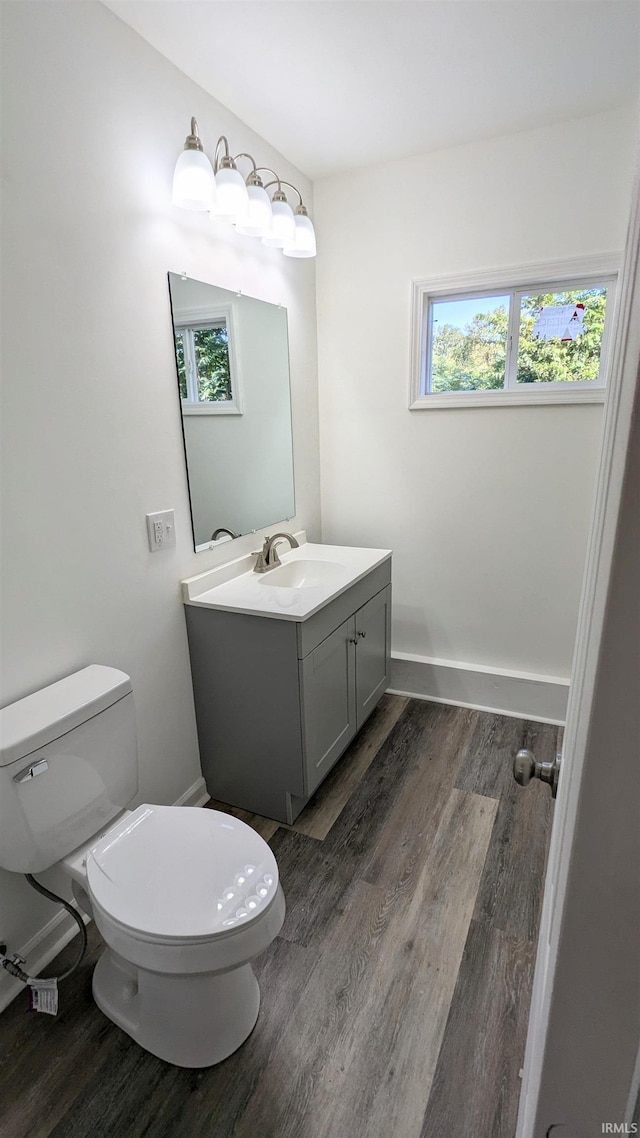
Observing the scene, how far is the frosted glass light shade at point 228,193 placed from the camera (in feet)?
5.40

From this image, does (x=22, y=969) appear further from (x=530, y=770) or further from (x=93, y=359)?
(x=93, y=359)

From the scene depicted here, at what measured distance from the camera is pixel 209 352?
1.88 meters

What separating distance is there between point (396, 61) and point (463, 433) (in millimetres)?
1311

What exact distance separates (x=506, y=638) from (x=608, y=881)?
2.33m

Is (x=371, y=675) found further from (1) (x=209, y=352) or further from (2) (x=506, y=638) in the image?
(1) (x=209, y=352)

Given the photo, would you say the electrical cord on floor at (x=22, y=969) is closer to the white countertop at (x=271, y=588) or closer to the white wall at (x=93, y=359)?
the white wall at (x=93, y=359)

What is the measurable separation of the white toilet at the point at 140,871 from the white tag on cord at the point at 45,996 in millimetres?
100

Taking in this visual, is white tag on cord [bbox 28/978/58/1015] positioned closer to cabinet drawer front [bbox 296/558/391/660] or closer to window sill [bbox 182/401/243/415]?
cabinet drawer front [bbox 296/558/391/660]

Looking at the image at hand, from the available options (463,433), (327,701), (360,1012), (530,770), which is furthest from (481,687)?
(530,770)

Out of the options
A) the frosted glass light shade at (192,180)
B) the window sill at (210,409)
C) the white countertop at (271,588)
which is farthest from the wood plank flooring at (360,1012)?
the frosted glass light shade at (192,180)

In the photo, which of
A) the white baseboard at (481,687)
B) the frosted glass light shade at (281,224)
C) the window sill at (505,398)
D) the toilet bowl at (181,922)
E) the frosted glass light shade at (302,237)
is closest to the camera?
the toilet bowl at (181,922)

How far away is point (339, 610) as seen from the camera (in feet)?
6.40

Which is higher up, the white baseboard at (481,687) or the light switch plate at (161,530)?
the light switch plate at (161,530)

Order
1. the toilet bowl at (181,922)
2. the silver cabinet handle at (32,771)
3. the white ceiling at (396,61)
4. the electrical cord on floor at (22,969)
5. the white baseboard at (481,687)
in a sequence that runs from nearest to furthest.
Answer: the toilet bowl at (181,922) < the silver cabinet handle at (32,771) < the electrical cord on floor at (22,969) < the white ceiling at (396,61) < the white baseboard at (481,687)
